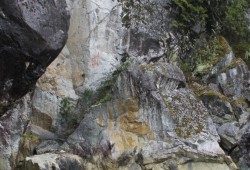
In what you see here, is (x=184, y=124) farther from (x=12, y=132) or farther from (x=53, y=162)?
(x=12, y=132)

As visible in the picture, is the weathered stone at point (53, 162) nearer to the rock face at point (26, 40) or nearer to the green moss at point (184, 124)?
the rock face at point (26, 40)

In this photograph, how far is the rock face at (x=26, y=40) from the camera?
8719 mm

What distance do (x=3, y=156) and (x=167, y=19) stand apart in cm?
609

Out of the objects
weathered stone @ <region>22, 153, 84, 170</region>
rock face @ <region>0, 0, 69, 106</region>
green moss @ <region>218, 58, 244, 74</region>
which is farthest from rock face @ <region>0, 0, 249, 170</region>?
green moss @ <region>218, 58, 244, 74</region>

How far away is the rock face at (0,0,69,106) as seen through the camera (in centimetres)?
872

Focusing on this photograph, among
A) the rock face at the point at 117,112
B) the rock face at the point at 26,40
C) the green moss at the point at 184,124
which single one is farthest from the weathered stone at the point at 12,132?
the green moss at the point at 184,124

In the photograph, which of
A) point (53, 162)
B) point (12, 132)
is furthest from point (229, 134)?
point (12, 132)

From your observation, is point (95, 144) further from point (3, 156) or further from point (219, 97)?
point (219, 97)

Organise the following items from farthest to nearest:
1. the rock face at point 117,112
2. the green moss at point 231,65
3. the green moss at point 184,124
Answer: the green moss at point 231,65 → the green moss at point 184,124 → the rock face at point 117,112

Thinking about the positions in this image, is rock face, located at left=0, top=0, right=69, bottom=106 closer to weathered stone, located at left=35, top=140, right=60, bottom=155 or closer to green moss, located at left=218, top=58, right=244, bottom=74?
weathered stone, located at left=35, top=140, right=60, bottom=155

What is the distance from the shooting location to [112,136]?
32.0ft

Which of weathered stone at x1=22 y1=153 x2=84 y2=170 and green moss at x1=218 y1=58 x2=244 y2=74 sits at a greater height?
green moss at x1=218 y1=58 x2=244 y2=74

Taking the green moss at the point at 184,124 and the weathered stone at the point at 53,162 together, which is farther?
the green moss at the point at 184,124

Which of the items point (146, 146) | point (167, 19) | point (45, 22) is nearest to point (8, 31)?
point (45, 22)
